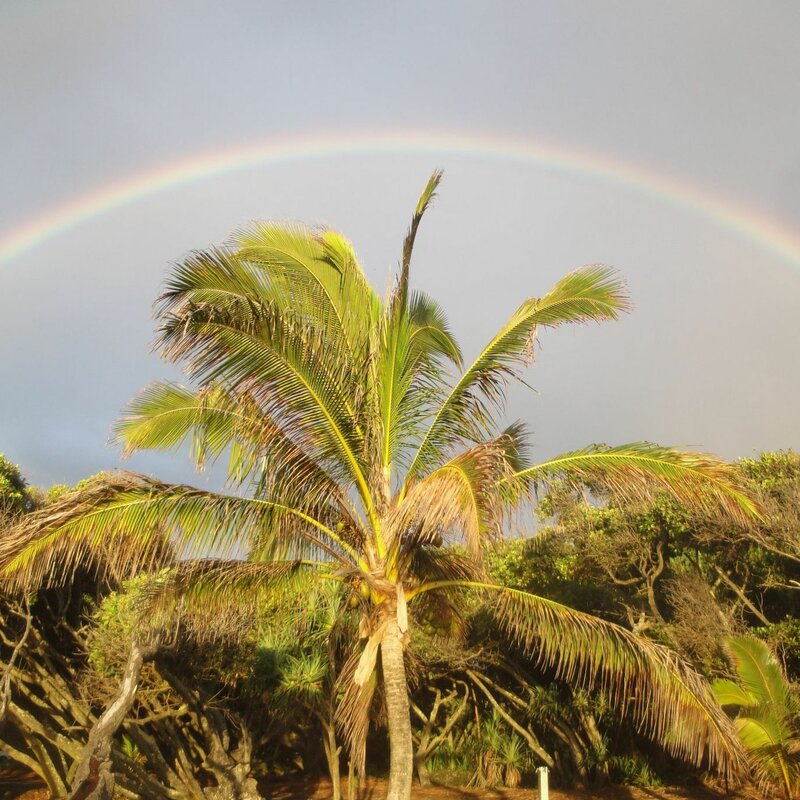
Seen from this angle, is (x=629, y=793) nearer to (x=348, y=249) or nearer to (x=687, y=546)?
(x=687, y=546)

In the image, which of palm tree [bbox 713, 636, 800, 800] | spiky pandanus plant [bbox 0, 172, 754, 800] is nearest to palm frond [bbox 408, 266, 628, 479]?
spiky pandanus plant [bbox 0, 172, 754, 800]

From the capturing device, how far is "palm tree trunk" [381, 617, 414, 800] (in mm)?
7277

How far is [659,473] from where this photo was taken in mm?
7426

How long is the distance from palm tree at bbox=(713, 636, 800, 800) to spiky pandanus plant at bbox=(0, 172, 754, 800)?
2279 millimetres

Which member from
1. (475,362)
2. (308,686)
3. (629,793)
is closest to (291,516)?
(475,362)

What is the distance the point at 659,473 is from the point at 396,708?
3.61 m

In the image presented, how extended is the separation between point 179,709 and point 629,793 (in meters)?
9.03

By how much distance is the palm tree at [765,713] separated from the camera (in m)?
10.5

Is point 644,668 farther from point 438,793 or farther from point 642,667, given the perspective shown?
point 438,793

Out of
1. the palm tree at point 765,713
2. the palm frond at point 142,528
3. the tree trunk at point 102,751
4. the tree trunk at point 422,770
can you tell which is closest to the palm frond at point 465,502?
the palm frond at point 142,528

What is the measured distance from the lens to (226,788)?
11.5 m

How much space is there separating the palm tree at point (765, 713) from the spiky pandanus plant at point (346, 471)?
7.48 ft

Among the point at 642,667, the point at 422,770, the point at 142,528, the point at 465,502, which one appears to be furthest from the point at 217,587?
the point at 422,770

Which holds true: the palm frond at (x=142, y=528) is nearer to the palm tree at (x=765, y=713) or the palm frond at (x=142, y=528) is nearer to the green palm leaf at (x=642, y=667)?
the green palm leaf at (x=642, y=667)
